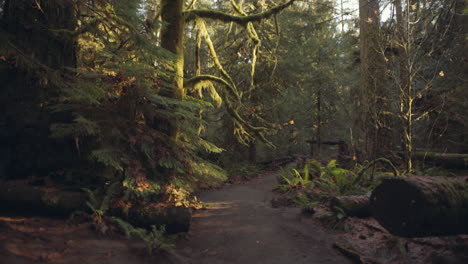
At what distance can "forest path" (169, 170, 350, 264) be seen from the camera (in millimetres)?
4797

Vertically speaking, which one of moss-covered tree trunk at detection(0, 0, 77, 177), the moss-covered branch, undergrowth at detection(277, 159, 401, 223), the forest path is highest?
the moss-covered branch

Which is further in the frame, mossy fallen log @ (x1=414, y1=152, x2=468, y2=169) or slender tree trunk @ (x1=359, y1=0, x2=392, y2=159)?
slender tree trunk @ (x1=359, y1=0, x2=392, y2=159)

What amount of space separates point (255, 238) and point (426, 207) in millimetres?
3346

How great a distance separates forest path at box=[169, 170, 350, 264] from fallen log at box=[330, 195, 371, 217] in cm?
71

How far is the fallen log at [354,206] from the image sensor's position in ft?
19.8

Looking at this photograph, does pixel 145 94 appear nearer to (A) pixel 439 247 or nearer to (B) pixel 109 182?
(B) pixel 109 182

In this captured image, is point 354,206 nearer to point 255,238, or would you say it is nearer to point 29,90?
point 255,238

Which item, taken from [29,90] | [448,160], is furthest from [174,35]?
[448,160]

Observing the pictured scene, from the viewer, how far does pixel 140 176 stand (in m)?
5.41

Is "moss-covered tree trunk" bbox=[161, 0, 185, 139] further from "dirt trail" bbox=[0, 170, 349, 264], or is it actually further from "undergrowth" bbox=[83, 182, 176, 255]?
"dirt trail" bbox=[0, 170, 349, 264]

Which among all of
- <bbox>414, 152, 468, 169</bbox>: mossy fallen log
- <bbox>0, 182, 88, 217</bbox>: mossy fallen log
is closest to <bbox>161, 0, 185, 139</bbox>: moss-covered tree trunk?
<bbox>0, 182, 88, 217</bbox>: mossy fallen log

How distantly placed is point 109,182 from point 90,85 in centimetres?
226

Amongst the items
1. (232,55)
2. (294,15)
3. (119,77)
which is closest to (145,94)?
(119,77)

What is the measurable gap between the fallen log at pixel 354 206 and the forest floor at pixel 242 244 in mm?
200
